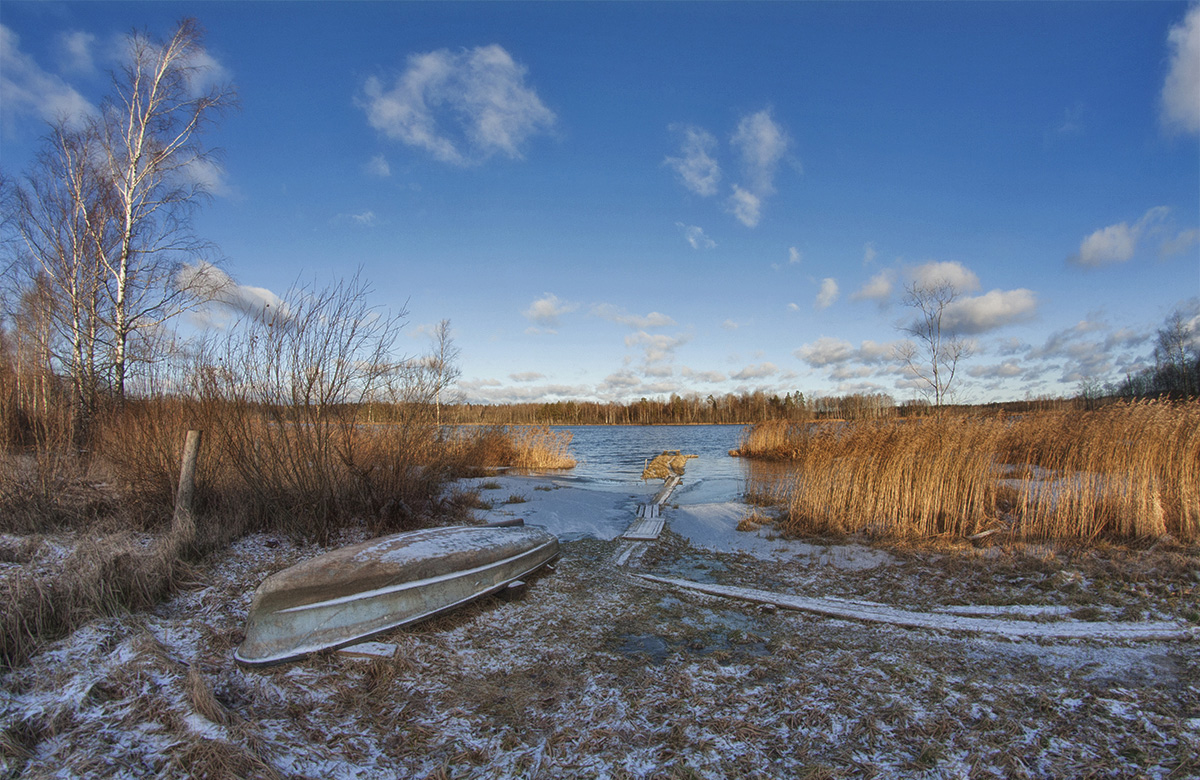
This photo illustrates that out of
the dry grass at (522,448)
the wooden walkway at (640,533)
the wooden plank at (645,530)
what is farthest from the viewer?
the dry grass at (522,448)

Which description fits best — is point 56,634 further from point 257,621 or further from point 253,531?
point 253,531

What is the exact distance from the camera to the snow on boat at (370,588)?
10.7 ft

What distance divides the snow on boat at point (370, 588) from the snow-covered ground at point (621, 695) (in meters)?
0.15

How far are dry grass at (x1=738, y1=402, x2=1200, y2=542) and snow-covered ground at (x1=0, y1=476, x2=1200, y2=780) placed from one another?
1.88 metres

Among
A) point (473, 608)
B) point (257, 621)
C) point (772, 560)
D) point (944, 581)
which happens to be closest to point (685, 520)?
point (772, 560)

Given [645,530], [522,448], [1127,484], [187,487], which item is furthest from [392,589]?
[522,448]

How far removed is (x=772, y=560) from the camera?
6301mm

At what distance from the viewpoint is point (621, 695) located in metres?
2.94

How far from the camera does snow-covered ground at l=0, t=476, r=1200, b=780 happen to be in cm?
231

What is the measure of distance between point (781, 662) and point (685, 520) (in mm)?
5358

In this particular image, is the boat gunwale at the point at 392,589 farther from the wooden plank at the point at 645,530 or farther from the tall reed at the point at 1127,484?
the tall reed at the point at 1127,484

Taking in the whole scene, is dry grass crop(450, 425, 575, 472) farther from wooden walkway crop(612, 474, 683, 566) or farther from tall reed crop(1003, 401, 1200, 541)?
tall reed crop(1003, 401, 1200, 541)

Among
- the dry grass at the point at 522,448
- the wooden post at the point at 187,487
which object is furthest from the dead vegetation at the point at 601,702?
the dry grass at the point at 522,448

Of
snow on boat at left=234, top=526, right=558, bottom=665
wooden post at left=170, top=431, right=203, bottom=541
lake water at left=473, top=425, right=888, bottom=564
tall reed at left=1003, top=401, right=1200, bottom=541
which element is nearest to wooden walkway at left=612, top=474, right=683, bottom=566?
lake water at left=473, top=425, right=888, bottom=564
